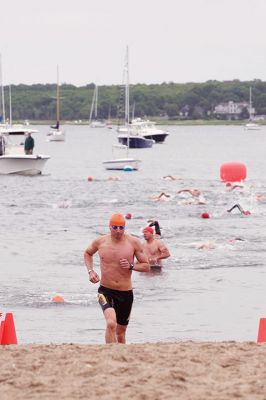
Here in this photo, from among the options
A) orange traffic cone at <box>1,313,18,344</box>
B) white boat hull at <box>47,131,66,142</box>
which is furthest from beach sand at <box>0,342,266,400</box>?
white boat hull at <box>47,131,66,142</box>

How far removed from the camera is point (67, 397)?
9.33 metres

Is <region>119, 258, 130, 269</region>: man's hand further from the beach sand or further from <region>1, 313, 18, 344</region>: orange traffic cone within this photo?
<region>1, 313, 18, 344</region>: orange traffic cone

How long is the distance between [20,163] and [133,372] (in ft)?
149

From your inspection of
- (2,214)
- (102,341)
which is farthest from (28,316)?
(2,214)

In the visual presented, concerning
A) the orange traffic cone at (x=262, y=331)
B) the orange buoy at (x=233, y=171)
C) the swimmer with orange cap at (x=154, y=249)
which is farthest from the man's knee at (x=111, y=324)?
the orange buoy at (x=233, y=171)

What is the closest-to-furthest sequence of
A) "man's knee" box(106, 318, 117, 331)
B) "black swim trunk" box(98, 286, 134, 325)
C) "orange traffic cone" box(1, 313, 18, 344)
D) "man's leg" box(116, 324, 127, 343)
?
1. "man's knee" box(106, 318, 117, 331)
2. "black swim trunk" box(98, 286, 134, 325)
3. "man's leg" box(116, 324, 127, 343)
4. "orange traffic cone" box(1, 313, 18, 344)

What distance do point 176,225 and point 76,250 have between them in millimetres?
6856

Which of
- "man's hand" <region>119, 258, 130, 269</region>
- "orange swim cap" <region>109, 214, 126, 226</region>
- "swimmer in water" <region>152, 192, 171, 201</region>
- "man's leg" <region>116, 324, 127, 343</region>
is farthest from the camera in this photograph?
"swimmer in water" <region>152, 192, 171, 201</region>

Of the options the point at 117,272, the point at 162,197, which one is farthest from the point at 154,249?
the point at 162,197

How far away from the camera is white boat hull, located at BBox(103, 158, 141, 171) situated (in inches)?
2569

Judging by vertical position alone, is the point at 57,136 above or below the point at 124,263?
below

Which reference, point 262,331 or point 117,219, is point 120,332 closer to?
point 117,219

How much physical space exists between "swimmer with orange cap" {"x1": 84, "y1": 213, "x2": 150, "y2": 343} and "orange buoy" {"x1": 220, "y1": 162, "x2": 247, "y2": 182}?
41.5 m

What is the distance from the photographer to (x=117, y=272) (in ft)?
41.7
